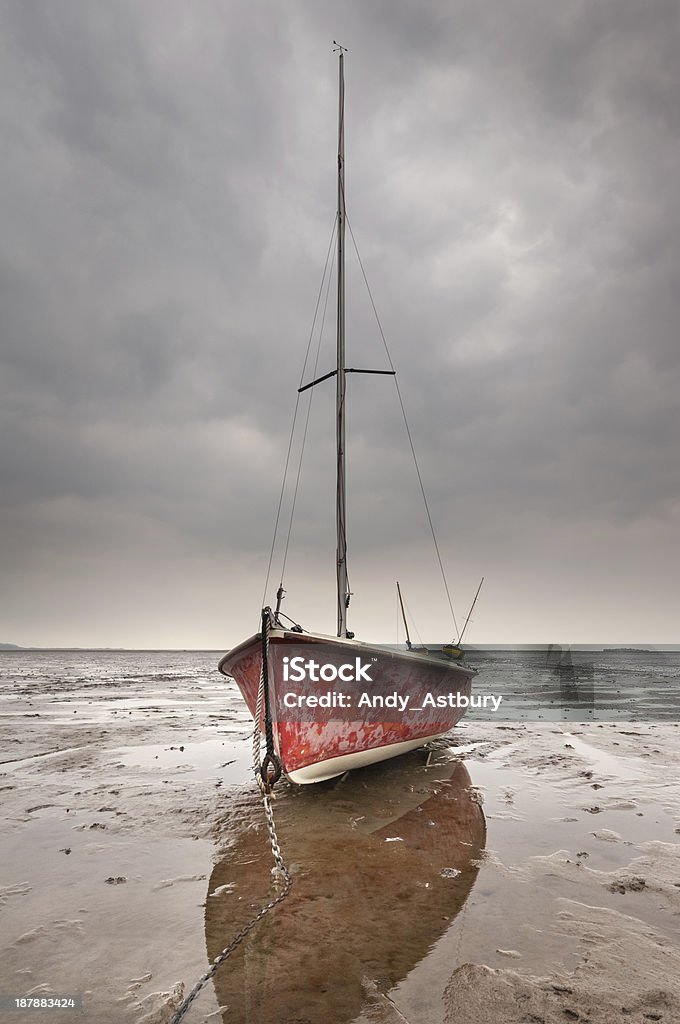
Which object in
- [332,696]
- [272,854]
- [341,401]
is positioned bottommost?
[272,854]

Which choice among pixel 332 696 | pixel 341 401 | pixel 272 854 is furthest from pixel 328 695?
pixel 341 401

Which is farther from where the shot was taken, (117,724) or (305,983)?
(117,724)

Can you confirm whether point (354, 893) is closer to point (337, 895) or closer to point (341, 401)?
point (337, 895)

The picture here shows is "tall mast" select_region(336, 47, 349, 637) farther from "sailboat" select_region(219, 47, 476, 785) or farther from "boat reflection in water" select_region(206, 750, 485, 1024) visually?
"boat reflection in water" select_region(206, 750, 485, 1024)

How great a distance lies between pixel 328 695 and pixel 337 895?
2.54 meters

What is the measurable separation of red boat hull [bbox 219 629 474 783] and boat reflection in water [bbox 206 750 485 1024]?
0.67 meters

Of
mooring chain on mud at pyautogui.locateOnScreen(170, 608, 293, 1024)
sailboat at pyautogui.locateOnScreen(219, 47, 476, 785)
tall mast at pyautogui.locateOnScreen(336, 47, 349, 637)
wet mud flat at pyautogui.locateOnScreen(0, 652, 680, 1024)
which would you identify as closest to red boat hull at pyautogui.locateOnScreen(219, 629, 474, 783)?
sailboat at pyautogui.locateOnScreen(219, 47, 476, 785)

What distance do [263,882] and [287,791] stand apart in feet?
11.5

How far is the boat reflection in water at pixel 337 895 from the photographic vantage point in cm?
304

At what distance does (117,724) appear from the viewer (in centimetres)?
1416

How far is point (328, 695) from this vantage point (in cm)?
669

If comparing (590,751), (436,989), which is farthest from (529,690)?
(436,989)

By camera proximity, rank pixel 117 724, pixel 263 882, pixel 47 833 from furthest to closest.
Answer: pixel 117 724, pixel 47 833, pixel 263 882

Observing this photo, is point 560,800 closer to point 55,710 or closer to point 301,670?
point 301,670
